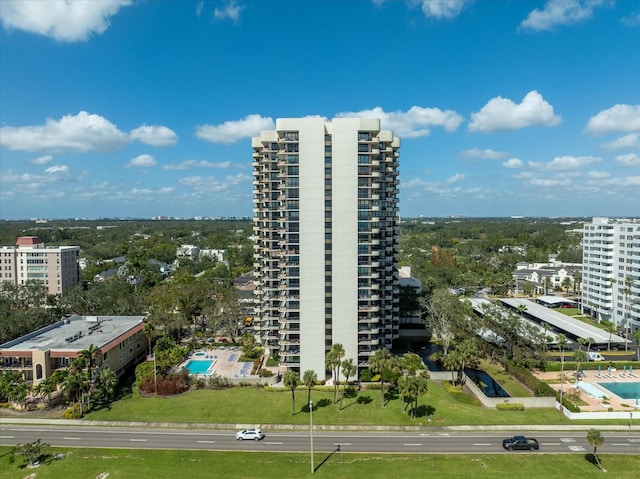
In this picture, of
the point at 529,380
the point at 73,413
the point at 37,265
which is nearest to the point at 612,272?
the point at 529,380

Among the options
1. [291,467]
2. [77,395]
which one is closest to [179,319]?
[77,395]

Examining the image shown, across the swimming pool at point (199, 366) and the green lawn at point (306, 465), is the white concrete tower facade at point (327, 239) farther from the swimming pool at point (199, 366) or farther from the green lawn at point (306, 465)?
the green lawn at point (306, 465)

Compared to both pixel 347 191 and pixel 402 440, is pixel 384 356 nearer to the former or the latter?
pixel 402 440

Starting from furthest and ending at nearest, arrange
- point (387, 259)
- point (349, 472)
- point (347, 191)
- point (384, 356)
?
point (387, 259), point (347, 191), point (384, 356), point (349, 472)

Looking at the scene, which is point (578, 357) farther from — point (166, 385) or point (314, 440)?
point (166, 385)

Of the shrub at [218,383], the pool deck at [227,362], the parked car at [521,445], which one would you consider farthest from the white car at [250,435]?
the parked car at [521,445]
